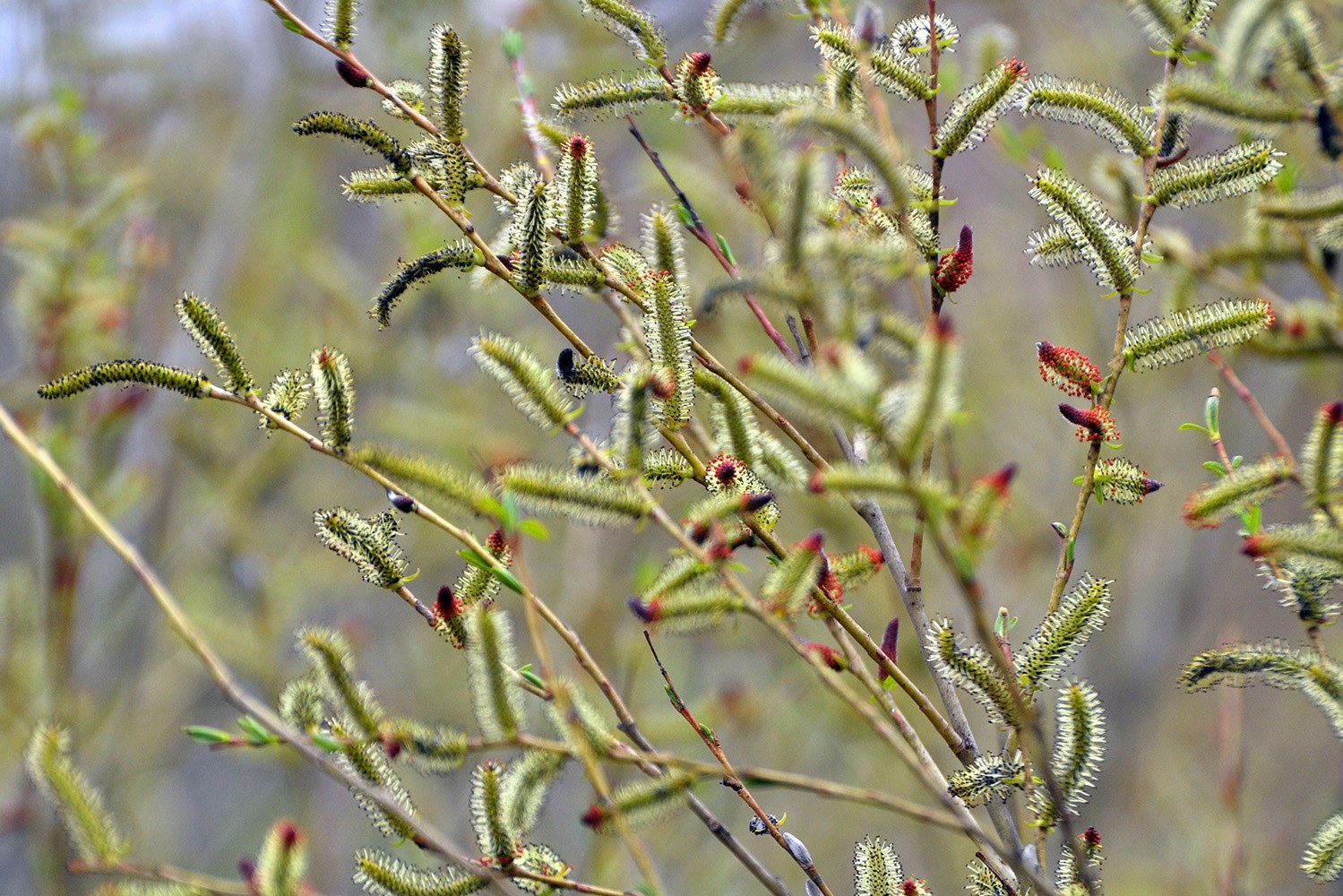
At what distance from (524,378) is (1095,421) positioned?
82 centimetres

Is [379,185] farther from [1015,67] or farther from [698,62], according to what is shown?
[1015,67]

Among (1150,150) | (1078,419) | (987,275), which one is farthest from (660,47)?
(987,275)

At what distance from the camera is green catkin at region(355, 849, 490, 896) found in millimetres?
1375

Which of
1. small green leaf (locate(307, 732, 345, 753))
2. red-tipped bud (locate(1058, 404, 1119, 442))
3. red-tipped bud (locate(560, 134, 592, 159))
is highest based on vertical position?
red-tipped bud (locate(560, 134, 592, 159))

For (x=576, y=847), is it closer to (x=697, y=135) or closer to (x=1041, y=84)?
(x=697, y=135)

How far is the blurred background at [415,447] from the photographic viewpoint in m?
4.77

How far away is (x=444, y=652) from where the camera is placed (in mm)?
7363

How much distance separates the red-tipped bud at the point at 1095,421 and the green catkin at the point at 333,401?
1010 mm

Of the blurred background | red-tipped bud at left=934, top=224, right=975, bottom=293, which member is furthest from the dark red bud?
the blurred background

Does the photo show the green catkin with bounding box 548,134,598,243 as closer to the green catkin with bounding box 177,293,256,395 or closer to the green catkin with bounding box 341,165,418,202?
the green catkin with bounding box 341,165,418,202

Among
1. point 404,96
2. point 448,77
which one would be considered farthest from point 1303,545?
point 404,96

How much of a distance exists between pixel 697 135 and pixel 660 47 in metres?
5.66

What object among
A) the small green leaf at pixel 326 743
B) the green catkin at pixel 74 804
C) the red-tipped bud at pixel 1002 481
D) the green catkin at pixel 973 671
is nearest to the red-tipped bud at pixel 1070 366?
the green catkin at pixel 973 671

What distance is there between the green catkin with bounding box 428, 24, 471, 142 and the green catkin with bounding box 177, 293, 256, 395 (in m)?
0.44
